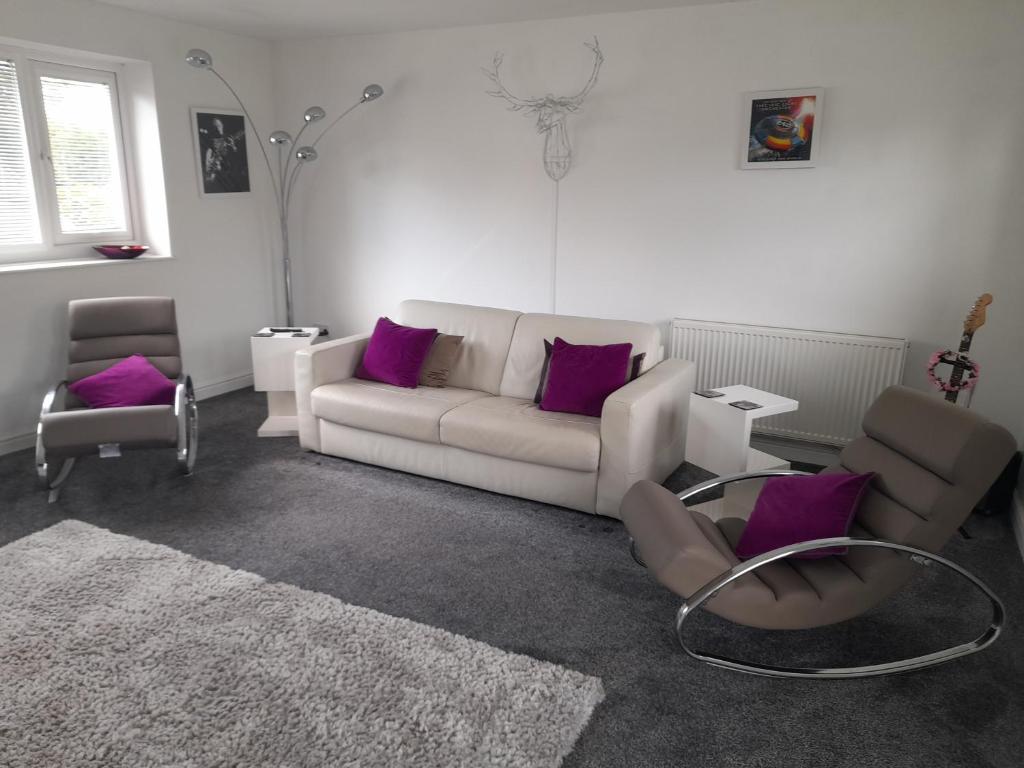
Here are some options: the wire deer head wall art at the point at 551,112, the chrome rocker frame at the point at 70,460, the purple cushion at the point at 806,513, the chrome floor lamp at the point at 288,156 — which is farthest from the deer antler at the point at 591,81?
the purple cushion at the point at 806,513

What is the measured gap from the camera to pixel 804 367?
4246mm

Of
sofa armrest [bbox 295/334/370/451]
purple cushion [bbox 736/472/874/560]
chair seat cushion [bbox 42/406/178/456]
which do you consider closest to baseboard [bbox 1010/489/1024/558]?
purple cushion [bbox 736/472/874/560]

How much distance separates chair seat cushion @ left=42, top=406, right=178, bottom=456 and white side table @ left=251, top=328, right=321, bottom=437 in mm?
975

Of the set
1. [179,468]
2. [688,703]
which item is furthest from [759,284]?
[179,468]

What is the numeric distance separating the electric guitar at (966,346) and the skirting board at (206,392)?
4.85 metres

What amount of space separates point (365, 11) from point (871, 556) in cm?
420

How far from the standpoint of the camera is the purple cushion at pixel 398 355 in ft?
13.8

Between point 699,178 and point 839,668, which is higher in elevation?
point 699,178

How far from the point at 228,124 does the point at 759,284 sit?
13.0 ft

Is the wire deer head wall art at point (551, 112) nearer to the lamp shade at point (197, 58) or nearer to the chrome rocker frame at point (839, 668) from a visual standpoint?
the lamp shade at point (197, 58)

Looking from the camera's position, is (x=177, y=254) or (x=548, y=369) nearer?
(x=548, y=369)

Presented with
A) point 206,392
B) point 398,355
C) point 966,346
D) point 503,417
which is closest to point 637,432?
point 503,417

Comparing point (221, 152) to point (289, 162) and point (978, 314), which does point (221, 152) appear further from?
point (978, 314)

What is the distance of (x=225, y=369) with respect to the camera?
18.5ft
